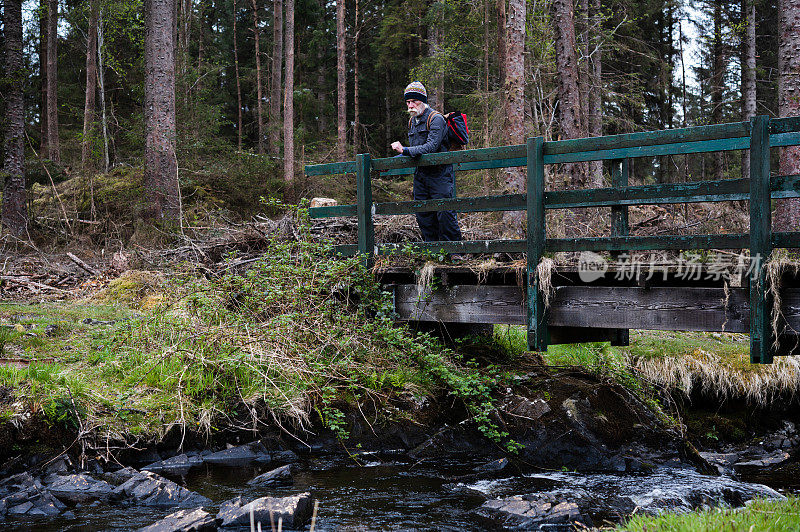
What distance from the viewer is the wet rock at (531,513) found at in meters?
4.63

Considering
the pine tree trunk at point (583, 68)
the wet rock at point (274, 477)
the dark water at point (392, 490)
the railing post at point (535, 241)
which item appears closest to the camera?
the dark water at point (392, 490)

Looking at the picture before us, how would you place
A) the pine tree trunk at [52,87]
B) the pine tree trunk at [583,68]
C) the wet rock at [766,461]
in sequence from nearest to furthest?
1. the wet rock at [766,461]
2. the pine tree trunk at [583,68]
3. the pine tree trunk at [52,87]

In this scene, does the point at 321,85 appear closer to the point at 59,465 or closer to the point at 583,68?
the point at 583,68

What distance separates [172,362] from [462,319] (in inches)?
119

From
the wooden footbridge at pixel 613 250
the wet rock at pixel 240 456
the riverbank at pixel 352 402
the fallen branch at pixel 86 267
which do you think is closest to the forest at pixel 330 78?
the fallen branch at pixel 86 267

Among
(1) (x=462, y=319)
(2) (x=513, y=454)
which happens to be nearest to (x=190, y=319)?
(1) (x=462, y=319)

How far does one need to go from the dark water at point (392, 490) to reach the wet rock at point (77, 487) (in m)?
0.18

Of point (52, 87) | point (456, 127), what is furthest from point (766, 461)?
point (52, 87)

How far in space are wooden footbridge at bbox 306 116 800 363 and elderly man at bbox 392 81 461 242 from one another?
0.23m

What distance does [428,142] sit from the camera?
7516 millimetres

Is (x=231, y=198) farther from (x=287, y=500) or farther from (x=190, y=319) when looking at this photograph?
(x=287, y=500)

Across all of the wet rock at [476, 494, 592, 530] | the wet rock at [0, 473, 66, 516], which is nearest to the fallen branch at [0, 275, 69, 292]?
the wet rock at [0, 473, 66, 516]

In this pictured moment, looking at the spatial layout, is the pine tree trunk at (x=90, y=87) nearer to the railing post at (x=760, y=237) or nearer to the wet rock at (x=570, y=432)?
the wet rock at (x=570, y=432)

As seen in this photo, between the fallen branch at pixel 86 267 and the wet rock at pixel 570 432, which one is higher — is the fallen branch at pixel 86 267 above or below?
above
